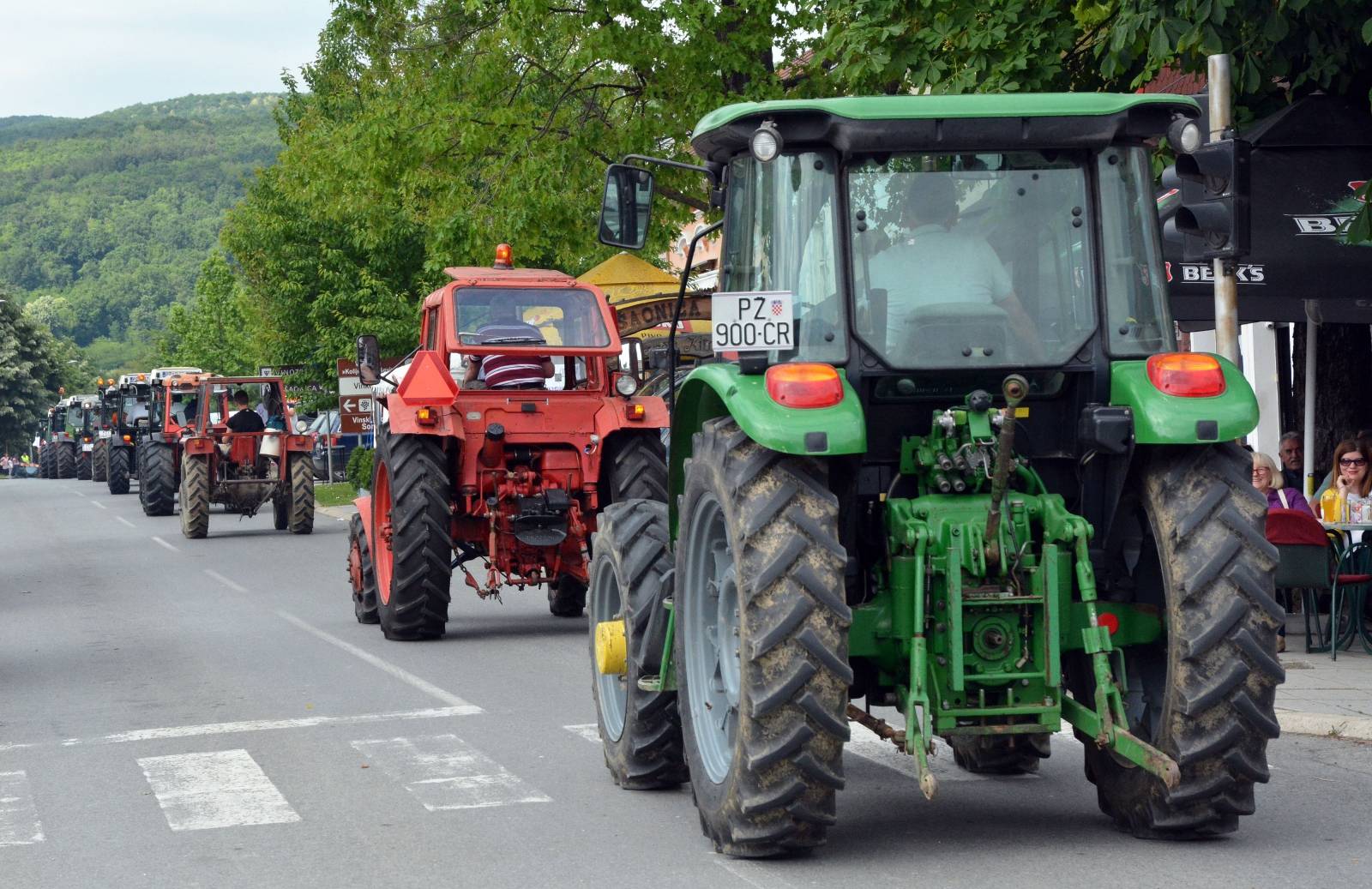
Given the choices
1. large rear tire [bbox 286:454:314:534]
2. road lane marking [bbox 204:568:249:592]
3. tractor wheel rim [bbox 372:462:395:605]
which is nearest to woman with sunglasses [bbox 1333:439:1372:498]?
tractor wheel rim [bbox 372:462:395:605]

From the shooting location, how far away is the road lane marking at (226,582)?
65.5ft

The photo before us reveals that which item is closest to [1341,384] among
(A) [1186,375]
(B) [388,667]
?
(B) [388,667]

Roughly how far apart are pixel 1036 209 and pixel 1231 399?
94cm

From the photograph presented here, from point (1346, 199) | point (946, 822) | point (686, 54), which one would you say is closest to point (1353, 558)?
point (1346, 199)

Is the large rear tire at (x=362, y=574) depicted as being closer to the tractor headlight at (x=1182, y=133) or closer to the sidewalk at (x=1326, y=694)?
the sidewalk at (x=1326, y=694)

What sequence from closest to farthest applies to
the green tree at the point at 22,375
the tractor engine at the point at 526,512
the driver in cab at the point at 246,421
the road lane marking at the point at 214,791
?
1. the road lane marking at the point at 214,791
2. the tractor engine at the point at 526,512
3. the driver in cab at the point at 246,421
4. the green tree at the point at 22,375

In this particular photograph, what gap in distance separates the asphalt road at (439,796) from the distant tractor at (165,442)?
19993mm

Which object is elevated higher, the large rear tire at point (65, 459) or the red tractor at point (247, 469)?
the red tractor at point (247, 469)

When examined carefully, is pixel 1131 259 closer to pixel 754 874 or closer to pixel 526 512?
pixel 754 874

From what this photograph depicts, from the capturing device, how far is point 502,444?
14508 millimetres

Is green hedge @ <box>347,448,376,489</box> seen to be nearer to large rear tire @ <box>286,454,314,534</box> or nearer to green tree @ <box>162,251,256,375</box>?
large rear tire @ <box>286,454,314,534</box>

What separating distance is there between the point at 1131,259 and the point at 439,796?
11.5ft

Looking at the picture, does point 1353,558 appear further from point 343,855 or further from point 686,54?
point 686,54

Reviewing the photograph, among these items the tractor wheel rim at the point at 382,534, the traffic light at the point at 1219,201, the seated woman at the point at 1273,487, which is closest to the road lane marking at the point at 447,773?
the traffic light at the point at 1219,201
